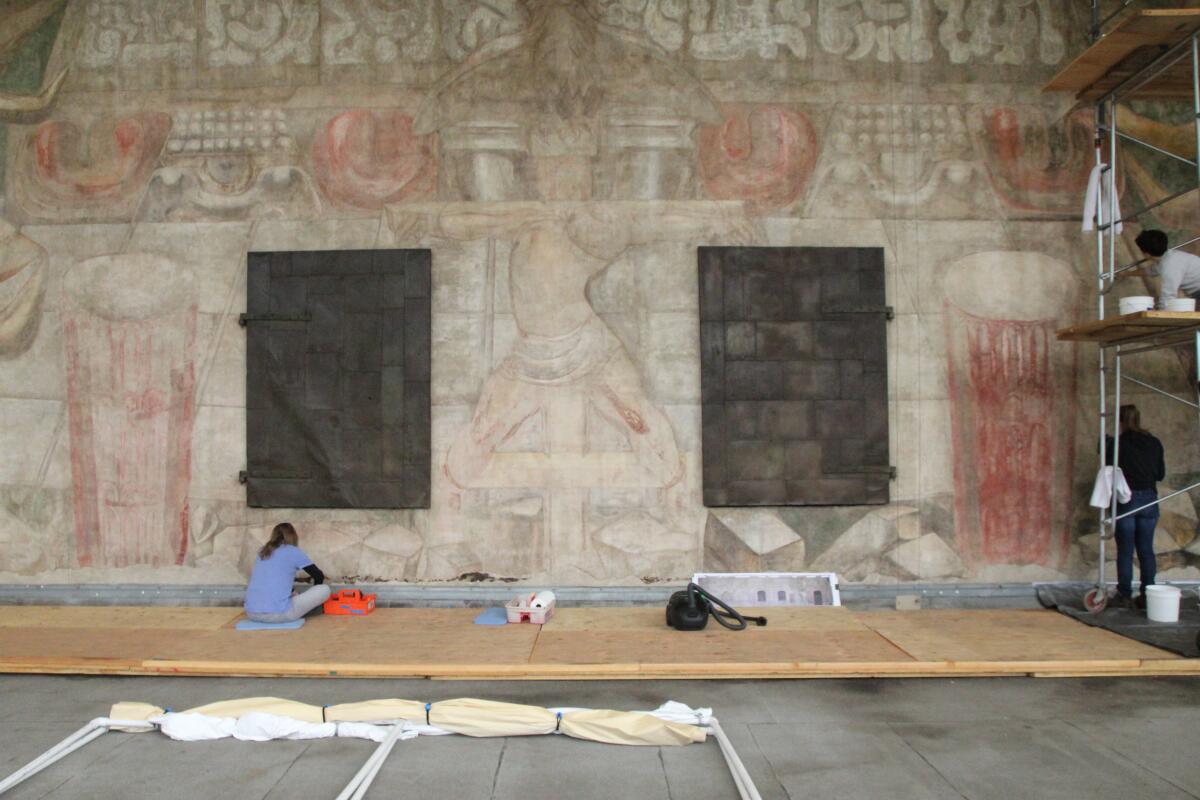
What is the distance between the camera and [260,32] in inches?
263

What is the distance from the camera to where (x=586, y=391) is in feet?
21.2

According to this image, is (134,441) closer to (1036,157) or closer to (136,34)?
(136,34)

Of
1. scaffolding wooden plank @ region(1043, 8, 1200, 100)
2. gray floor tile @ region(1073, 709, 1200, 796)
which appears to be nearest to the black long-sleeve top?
gray floor tile @ region(1073, 709, 1200, 796)

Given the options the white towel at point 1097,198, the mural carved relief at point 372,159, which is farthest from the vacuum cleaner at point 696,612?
the white towel at point 1097,198

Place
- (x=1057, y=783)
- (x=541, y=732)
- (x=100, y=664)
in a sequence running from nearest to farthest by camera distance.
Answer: (x=1057, y=783) → (x=541, y=732) → (x=100, y=664)

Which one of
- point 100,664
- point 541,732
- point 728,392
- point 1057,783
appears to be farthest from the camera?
point 728,392

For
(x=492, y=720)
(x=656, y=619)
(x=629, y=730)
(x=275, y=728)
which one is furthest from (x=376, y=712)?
(x=656, y=619)

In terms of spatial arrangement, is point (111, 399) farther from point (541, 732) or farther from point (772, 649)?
point (772, 649)

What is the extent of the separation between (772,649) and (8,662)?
452 centimetres

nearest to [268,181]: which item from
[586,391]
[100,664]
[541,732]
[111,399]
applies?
[111,399]

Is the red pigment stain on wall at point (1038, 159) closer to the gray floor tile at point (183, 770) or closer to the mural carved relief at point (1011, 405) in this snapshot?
the mural carved relief at point (1011, 405)

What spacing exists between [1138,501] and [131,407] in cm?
736

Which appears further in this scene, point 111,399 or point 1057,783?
point 111,399

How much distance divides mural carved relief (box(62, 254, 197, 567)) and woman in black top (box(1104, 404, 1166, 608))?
6.81 meters
